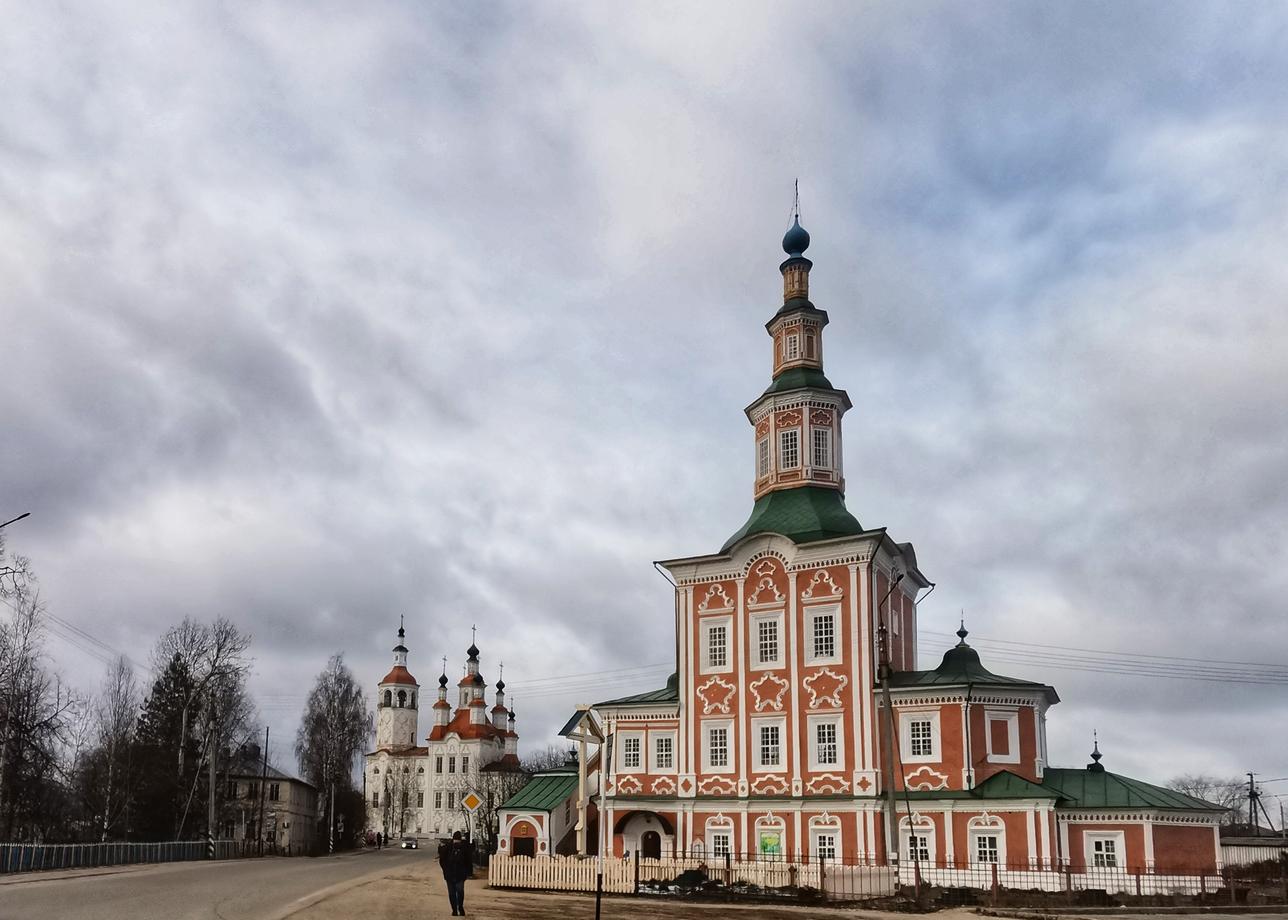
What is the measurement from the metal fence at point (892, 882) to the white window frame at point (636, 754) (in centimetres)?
738

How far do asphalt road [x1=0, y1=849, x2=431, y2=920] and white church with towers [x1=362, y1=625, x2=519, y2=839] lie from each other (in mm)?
61328

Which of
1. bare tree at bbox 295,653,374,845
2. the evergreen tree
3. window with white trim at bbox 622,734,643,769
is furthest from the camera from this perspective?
bare tree at bbox 295,653,374,845

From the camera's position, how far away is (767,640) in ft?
131

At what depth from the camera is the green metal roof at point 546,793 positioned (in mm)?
41750

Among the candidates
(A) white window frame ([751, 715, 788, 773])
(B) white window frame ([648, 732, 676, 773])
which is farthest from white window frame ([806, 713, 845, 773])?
(B) white window frame ([648, 732, 676, 773])

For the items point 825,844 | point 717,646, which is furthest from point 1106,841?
point 717,646

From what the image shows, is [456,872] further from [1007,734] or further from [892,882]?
[1007,734]

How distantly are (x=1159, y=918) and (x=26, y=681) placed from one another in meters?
42.1

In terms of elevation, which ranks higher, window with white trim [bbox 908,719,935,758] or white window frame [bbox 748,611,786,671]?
white window frame [bbox 748,611,786,671]

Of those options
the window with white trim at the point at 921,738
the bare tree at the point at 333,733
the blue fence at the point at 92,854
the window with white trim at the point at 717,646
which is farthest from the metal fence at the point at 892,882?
the bare tree at the point at 333,733

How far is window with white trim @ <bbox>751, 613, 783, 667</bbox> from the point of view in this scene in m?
39.5

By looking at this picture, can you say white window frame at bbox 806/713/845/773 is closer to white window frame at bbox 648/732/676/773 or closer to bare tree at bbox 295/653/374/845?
white window frame at bbox 648/732/676/773

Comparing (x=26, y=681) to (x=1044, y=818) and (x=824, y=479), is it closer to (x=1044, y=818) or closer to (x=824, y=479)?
(x=824, y=479)

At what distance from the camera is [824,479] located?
4344 centimetres
